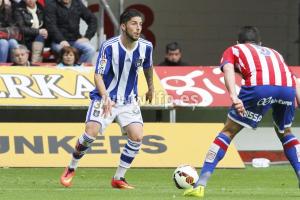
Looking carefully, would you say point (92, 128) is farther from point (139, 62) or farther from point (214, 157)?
point (214, 157)

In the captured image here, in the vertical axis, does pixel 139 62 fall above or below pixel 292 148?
above

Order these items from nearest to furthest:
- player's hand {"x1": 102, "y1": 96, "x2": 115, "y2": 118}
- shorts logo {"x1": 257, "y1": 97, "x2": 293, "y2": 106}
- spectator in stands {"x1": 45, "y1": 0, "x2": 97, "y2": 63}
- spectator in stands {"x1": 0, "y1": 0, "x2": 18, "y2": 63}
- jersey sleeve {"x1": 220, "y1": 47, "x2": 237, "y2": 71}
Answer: jersey sleeve {"x1": 220, "y1": 47, "x2": 237, "y2": 71} < shorts logo {"x1": 257, "y1": 97, "x2": 293, "y2": 106} < player's hand {"x1": 102, "y1": 96, "x2": 115, "y2": 118} < spectator in stands {"x1": 0, "y1": 0, "x2": 18, "y2": 63} < spectator in stands {"x1": 45, "y1": 0, "x2": 97, "y2": 63}

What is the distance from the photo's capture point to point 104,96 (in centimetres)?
1064

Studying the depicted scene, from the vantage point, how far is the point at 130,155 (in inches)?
445

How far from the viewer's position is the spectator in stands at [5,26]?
1600cm

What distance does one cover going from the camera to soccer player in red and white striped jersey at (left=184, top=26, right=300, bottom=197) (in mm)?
10016

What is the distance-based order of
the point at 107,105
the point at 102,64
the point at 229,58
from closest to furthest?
the point at 229,58 → the point at 107,105 → the point at 102,64

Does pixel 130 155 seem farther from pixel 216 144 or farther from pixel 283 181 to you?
pixel 283 181

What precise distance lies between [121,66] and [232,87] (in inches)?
71.8

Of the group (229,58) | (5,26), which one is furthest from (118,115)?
(5,26)

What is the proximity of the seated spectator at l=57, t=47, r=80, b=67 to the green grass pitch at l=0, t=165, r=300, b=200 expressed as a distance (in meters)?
2.39

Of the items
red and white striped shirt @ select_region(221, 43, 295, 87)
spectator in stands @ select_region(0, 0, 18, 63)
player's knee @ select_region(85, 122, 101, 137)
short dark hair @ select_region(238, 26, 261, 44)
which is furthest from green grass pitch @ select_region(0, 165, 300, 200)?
spectator in stands @ select_region(0, 0, 18, 63)

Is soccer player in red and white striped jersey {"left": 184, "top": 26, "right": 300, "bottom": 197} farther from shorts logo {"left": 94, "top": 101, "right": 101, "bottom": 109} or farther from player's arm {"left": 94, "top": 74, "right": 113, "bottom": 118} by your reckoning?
shorts logo {"left": 94, "top": 101, "right": 101, "bottom": 109}

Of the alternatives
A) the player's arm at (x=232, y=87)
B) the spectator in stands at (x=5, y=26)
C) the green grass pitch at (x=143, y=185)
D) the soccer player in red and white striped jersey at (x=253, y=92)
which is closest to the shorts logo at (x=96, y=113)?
the green grass pitch at (x=143, y=185)
